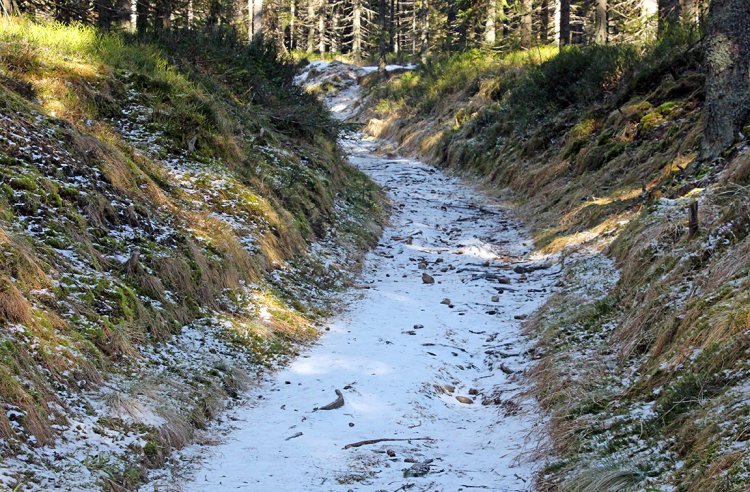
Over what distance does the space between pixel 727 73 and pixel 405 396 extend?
5.78m

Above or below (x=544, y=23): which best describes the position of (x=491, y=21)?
below

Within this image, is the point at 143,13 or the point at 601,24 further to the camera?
the point at 601,24

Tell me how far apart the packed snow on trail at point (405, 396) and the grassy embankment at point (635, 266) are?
19.6 inches

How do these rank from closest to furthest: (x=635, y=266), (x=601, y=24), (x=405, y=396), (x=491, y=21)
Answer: (x=405, y=396)
(x=635, y=266)
(x=601, y=24)
(x=491, y=21)

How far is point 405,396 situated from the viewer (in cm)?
621

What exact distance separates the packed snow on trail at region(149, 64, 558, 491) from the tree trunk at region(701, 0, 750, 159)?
303 centimetres

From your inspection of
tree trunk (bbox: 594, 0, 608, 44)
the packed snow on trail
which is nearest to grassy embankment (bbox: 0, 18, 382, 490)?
the packed snow on trail

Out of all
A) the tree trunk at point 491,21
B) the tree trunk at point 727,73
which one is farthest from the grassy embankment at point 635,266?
the tree trunk at point 491,21

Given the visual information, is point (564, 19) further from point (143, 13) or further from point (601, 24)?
point (143, 13)

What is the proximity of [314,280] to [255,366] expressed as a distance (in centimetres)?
275

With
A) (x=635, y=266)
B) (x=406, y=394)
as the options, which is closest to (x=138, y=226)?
(x=406, y=394)

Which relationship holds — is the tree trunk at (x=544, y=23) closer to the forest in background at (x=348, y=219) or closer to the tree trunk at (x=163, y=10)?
the forest in background at (x=348, y=219)

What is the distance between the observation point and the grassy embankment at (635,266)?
399 cm

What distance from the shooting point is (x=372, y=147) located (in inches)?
1048
